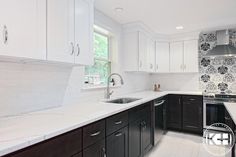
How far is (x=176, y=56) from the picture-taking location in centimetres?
424

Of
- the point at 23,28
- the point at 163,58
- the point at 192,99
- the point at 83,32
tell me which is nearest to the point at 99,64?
the point at 83,32

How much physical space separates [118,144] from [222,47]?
3352 millimetres

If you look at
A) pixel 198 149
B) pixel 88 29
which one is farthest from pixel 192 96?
pixel 88 29

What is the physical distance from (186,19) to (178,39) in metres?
1.10

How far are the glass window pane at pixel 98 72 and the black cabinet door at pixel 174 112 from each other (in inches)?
67.8

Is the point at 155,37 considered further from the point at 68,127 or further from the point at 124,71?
the point at 68,127

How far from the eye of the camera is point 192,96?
3619 millimetres

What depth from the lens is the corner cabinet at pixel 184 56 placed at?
13.2 feet

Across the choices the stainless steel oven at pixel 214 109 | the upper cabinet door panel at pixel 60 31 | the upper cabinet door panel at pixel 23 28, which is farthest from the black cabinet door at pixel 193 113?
the upper cabinet door panel at pixel 23 28

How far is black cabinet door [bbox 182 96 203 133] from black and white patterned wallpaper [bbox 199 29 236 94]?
0.74 m

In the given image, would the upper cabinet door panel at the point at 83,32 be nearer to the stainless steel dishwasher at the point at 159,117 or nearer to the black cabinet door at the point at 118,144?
the black cabinet door at the point at 118,144

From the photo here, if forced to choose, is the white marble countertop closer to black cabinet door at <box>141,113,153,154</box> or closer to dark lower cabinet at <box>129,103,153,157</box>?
dark lower cabinet at <box>129,103,153,157</box>

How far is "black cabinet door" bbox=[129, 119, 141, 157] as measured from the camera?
2.07 meters

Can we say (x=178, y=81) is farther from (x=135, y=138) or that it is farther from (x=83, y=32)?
(x=83, y=32)
